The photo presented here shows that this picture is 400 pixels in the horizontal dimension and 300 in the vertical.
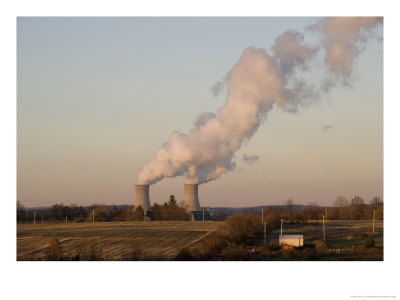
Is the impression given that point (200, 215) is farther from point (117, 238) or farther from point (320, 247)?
point (320, 247)

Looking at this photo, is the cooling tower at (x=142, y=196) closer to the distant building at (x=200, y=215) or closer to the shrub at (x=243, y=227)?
the distant building at (x=200, y=215)

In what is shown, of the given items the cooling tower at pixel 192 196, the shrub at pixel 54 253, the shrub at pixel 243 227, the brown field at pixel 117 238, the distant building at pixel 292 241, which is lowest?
the brown field at pixel 117 238

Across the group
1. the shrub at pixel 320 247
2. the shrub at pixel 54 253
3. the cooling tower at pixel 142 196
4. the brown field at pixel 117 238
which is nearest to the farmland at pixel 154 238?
the brown field at pixel 117 238

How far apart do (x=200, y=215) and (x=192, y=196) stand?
117cm

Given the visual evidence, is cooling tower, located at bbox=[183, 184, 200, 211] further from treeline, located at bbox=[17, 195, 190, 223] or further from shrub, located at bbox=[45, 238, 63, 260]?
shrub, located at bbox=[45, 238, 63, 260]

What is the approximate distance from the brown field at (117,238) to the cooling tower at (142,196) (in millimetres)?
1272

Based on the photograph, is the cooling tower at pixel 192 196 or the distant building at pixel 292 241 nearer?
the distant building at pixel 292 241

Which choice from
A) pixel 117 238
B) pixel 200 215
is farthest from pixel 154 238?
pixel 200 215

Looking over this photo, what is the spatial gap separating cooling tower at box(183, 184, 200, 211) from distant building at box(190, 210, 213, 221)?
0.22 meters

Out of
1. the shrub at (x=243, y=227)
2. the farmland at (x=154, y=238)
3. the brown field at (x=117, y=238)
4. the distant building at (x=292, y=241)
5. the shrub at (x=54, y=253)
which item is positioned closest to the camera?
the shrub at (x=54, y=253)

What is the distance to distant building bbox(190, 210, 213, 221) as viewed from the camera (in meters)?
30.0

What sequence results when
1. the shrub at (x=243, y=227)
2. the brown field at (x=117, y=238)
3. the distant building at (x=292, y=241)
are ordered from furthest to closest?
the shrub at (x=243, y=227) < the brown field at (x=117, y=238) < the distant building at (x=292, y=241)

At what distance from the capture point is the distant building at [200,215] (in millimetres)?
30034

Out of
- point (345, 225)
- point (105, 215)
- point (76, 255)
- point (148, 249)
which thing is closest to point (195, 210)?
point (105, 215)
